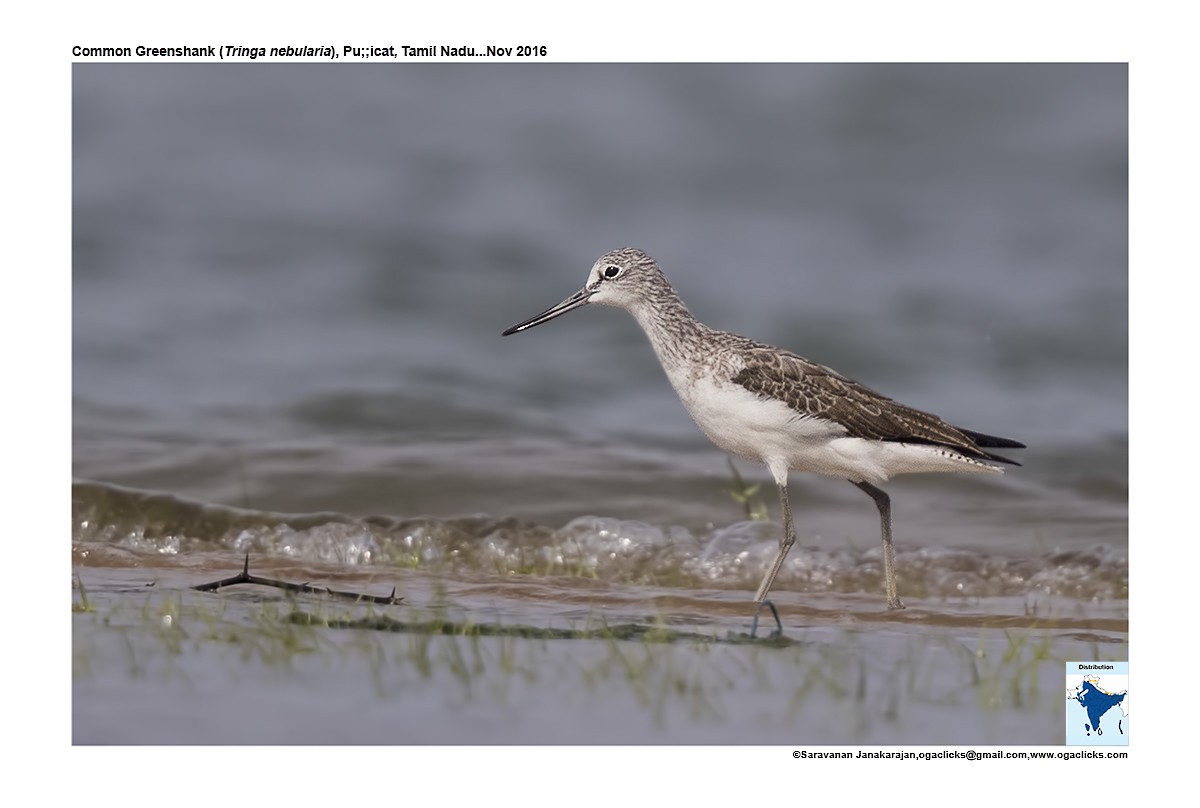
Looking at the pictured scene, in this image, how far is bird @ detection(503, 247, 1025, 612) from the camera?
8648 mm

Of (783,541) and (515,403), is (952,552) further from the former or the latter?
(515,403)

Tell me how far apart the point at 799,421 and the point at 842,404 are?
1.16ft

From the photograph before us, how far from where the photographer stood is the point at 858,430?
8773 mm

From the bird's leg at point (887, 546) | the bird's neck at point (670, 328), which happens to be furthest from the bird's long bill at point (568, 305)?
the bird's leg at point (887, 546)

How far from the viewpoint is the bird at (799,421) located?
865 cm

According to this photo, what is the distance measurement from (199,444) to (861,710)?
8.36m

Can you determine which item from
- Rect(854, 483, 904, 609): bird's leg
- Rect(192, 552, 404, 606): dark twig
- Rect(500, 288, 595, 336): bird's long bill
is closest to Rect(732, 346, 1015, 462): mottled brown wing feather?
Rect(854, 483, 904, 609): bird's leg

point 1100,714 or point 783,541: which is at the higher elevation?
point 783,541

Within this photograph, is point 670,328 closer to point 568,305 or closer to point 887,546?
point 568,305

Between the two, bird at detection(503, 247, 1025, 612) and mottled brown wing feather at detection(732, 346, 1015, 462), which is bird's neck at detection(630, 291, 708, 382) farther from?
mottled brown wing feather at detection(732, 346, 1015, 462)

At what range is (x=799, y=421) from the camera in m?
8.64

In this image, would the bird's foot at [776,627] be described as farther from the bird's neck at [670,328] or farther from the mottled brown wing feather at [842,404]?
the bird's neck at [670,328]

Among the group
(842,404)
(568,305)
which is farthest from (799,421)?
(568,305)

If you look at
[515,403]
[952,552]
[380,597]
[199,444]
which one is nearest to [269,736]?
[380,597]
